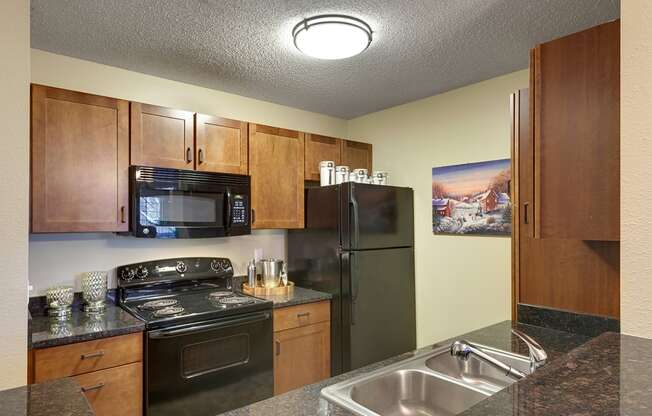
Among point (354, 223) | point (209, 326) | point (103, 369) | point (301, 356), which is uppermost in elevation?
point (354, 223)

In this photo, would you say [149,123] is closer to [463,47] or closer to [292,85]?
[292,85]

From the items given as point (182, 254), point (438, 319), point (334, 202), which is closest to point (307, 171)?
point (334, 202)

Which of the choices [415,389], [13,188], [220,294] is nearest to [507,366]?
[415,389]

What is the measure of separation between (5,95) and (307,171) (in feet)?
6.72

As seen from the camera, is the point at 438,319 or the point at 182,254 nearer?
the point at 182,254

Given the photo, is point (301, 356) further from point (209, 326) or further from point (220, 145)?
point (220, 145)

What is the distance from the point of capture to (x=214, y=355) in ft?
7.36

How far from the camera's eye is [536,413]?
1.67 feet

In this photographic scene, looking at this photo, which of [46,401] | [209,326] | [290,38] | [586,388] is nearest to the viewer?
[586,388]

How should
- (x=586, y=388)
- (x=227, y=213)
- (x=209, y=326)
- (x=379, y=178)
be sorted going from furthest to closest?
1. (x=379, y=178)
2. (x=227, y=213)
3. (x=209, y=326)
4. (x=586, y=388)

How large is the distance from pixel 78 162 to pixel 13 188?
0.83 metres

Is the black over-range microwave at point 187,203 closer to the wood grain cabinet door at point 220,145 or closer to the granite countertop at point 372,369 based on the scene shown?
the wood grain cabinet door at point 220,145

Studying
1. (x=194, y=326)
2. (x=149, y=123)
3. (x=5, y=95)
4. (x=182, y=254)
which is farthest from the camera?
(x=182, y=254)

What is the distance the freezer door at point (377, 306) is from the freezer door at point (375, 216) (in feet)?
0.27
